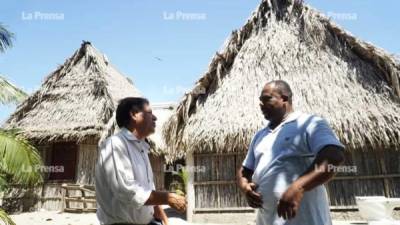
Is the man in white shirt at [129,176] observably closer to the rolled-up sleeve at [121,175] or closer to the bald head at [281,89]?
the rolled-up sleeve at [121,175]

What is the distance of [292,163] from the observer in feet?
6.94

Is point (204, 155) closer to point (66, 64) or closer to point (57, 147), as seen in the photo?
point (57, 147)

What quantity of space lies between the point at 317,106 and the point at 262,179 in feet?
22.0

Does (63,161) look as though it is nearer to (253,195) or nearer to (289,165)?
(253,195)

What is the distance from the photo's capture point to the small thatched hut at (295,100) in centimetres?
820

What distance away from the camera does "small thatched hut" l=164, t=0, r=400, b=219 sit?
820 centimetres

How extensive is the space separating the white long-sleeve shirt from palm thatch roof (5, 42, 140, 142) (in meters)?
8.78

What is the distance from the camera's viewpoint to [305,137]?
2.09m

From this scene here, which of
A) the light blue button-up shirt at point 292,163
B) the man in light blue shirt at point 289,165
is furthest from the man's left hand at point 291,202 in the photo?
the light blue button-up shirt at point 292,163

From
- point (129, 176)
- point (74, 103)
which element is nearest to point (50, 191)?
point (74, 103)

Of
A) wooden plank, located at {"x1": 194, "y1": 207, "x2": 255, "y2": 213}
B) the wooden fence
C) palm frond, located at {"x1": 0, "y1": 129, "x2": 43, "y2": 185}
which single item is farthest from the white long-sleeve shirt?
the wooden fence

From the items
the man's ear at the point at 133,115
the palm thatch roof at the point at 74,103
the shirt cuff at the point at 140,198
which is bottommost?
the shirt cuff at the point at 140,198

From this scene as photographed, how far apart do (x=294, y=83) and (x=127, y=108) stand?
7219 millimetres

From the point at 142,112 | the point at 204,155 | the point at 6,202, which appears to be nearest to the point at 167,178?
the point at 6,202
